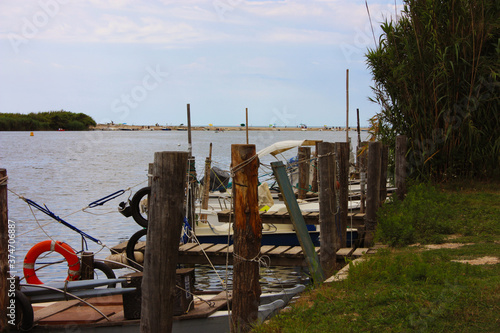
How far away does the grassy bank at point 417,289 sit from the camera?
5.21 metres

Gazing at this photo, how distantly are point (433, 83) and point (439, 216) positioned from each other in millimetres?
5358

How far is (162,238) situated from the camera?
17.8 ft

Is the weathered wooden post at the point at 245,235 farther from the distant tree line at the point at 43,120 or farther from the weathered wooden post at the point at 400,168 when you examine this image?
the distant tree line at the point at 43,120

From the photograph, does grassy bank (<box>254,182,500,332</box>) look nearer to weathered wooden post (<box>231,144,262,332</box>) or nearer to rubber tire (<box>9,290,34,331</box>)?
weathered wooden post (<box>231,144,262,332</box>)

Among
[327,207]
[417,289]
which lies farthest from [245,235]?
[327,207]

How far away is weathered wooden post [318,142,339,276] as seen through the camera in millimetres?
8664

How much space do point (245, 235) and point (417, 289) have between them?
2.08 m

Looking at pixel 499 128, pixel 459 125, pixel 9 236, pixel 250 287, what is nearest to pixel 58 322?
pixel 9 236

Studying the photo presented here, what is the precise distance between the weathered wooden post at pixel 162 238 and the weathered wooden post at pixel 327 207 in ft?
11.9

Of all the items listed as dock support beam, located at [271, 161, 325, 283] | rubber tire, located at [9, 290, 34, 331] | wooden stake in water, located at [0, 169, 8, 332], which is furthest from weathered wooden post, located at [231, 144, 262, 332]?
wooden stake in water, located at [0, 169, 8, 332]

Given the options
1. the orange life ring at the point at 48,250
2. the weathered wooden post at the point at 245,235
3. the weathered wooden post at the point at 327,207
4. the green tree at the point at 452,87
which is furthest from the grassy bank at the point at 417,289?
the green tree at the point at 452,87

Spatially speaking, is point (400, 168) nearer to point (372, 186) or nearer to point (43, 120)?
point (372, 186)

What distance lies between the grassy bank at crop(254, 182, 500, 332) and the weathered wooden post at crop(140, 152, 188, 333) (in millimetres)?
1080

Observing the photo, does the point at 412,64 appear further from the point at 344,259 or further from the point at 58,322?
the point at 58,322
